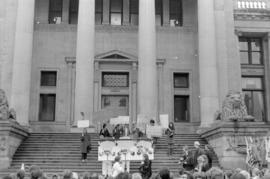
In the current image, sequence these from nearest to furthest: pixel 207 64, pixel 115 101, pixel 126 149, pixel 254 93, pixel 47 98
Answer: pixel 126 149, pixel 207 64, pixel 47 98, pixel 115 101, pixel 254 93

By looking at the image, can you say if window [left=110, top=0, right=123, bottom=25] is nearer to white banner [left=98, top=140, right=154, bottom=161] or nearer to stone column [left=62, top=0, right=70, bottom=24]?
stone column [left=62, top=0, right=70, bottom=24]

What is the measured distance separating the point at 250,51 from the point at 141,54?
43.4ft

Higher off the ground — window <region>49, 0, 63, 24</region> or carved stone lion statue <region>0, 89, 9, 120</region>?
window <region>49, 0, 63, 24</region>

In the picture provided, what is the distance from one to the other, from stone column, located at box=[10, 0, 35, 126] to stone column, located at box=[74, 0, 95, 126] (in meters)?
3.42

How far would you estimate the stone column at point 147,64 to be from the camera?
28531 millimetres

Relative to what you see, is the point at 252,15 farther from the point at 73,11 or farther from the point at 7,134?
the point at 7,134

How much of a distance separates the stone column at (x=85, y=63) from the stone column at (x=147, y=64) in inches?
134

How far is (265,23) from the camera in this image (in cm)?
3675

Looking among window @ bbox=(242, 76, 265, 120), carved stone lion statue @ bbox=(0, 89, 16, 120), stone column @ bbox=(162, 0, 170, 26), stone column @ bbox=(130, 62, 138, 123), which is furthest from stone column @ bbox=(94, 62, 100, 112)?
window @ bbox=(242, 76, 265, 120)

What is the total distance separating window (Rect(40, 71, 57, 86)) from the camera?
34594mm

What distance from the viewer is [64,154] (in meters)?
23.1

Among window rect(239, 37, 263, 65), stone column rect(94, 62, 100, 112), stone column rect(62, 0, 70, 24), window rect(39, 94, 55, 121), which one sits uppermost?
stone column rect(62, 0, 70, 24)

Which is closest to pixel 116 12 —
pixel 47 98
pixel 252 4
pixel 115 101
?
pixel 115 101

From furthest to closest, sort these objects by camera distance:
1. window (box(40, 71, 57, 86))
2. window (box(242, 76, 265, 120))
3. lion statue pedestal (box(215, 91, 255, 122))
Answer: window (box(242, 76, 265, 120)) < window (box(40, 71, 57, 86)) < lion statue pedestal (box(215, 91, 255, 122))
